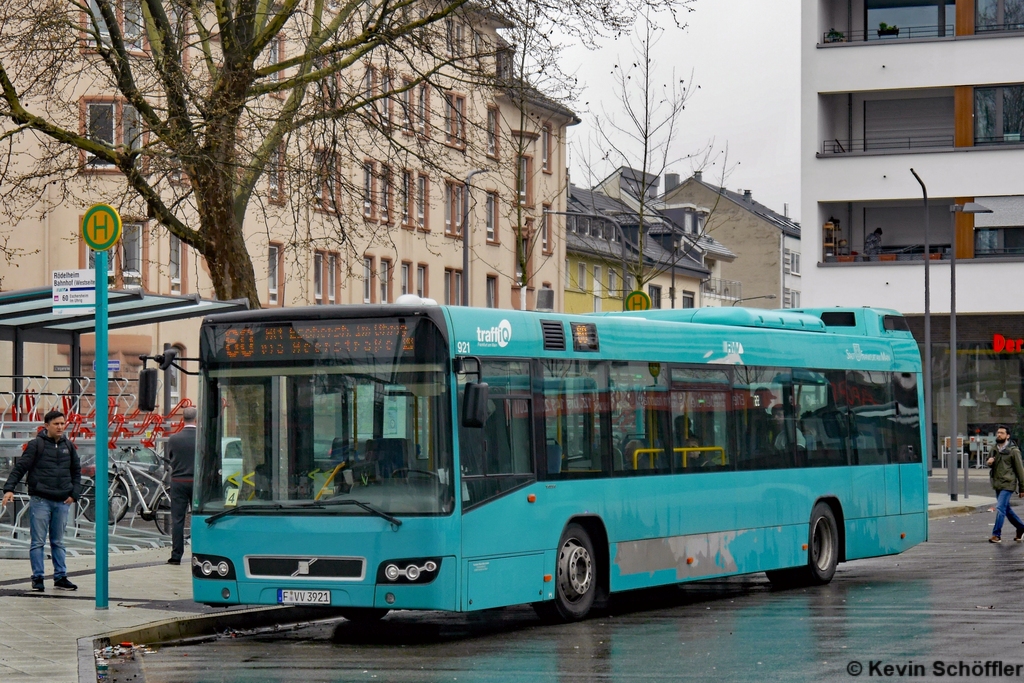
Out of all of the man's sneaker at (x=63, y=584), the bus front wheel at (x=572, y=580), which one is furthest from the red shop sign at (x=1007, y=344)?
the man's sneaker at (x=63, y=584)

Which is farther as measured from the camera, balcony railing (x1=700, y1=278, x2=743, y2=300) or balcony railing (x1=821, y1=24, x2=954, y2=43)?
balcony railing (x1=700, y1=278, x2=743, y2=300)

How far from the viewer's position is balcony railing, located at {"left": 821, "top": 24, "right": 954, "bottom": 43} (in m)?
45.9

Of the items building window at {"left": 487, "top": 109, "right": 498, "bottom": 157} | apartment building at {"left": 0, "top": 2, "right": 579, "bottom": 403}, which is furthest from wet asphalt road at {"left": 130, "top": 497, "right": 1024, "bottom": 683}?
building window at {"left": 487, "top": 109, "right": 498, "bottom": 157}

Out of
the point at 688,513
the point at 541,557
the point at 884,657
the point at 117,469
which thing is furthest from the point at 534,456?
the point at 117,469

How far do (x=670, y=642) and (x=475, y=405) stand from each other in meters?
2.29

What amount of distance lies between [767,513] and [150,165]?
8910 millimetres

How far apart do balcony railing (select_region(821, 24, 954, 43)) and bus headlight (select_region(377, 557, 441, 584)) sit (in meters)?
36.4

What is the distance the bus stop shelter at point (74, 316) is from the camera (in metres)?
20.4

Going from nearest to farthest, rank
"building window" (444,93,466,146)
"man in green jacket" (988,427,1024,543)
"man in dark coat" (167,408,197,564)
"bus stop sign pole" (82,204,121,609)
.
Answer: "bus stop sign pole" (82,204,121,609) → "man in dark coat" (167,408,197,564) → "building window" (444,93,466,146) → "man in green jacket" (988,427,1024,543)

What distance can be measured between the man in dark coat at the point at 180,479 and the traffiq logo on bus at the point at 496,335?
6.37 meters

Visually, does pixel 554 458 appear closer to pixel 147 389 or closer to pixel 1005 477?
pixel 147 389

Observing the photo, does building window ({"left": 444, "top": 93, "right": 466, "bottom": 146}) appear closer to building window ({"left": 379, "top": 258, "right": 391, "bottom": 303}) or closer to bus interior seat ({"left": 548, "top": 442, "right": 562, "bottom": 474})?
bus interior seat ({"left": 548, "top": 442, "right": 562, "bottom": 474})

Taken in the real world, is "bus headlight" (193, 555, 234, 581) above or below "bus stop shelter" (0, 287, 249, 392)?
below

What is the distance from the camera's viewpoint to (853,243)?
155 ft
